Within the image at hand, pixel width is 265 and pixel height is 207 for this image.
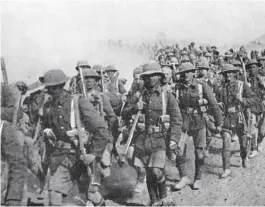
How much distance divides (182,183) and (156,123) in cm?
185

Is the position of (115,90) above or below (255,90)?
above

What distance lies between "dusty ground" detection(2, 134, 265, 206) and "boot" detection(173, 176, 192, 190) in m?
0.08

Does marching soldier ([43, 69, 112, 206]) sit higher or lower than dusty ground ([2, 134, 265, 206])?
higher

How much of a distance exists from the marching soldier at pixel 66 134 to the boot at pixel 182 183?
2629mm

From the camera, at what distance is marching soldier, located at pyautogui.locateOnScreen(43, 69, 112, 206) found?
4.64 meters

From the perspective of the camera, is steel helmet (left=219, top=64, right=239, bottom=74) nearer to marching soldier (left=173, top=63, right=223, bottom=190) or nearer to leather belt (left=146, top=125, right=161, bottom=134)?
marching soldier (left=173, top=63, right=223, bottom=190)

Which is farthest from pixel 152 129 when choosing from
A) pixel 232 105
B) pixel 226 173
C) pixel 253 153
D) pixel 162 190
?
pixel 253 153

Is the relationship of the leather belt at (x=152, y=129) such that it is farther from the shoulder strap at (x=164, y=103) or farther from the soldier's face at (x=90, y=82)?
the soldier's face at (x=90, y=82)

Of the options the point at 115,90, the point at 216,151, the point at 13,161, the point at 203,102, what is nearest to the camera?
the point at 13,161

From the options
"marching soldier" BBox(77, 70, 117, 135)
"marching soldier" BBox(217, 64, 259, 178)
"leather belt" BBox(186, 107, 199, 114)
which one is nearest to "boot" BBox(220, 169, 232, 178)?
"marching soldier" BBox(217, 64, 259, 178)

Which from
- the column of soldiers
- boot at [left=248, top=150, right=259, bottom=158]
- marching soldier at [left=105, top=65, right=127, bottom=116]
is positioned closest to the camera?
the column of soldiers

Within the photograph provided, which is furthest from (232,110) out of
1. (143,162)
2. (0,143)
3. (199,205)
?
(0,143)

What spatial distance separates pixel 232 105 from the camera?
311 inches

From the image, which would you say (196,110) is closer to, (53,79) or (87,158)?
(87,158)
